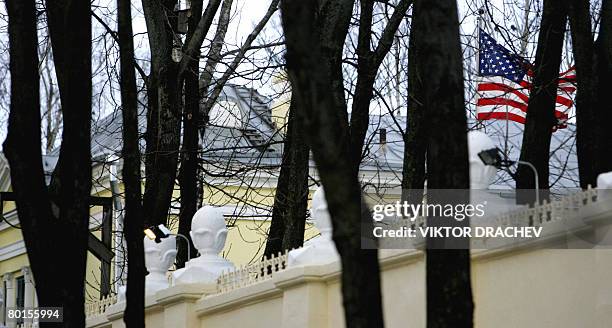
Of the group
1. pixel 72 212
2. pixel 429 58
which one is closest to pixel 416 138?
pixel 72 212

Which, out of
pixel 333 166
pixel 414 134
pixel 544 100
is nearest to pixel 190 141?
pixel 414 134

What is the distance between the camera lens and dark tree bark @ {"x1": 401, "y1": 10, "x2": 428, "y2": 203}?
1738cm

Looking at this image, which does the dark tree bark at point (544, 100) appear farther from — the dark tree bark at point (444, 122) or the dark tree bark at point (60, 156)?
the dark tree bark at point (444, 122)

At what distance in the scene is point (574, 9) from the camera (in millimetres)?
13531

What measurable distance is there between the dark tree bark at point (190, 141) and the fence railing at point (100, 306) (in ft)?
3.82

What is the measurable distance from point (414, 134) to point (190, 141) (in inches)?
117

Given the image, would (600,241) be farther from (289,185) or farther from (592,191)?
(289,185)

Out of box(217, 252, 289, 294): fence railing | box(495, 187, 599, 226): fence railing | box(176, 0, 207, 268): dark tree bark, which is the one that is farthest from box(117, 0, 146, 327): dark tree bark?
box(176, 0, 207, 268): dark tree bark

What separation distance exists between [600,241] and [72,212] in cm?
364

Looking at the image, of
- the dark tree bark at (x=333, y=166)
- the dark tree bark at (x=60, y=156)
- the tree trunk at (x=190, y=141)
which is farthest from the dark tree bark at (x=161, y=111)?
the dark tree bark at (x=333, y=166)

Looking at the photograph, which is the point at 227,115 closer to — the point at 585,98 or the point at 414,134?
the point at 414,134

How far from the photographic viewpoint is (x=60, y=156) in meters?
10.9

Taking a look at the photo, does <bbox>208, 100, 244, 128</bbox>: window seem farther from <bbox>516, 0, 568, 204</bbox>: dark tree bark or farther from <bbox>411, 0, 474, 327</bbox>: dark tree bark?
<bbox>411, 0, 474, 327</bbox>: dark tree bark

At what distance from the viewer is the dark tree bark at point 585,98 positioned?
500 inches
